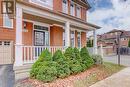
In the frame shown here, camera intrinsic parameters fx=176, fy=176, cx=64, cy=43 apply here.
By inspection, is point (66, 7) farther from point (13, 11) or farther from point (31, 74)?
point (31, 74)

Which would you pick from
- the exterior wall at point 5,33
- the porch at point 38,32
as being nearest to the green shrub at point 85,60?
the porch at point 38,32

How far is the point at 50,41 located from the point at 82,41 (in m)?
6.15

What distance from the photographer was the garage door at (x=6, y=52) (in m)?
17.0

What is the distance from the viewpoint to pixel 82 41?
21.2 metres

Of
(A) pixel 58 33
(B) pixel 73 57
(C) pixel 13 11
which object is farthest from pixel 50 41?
(C) pixel 13 11

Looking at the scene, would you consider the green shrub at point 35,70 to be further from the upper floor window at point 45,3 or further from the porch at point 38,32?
the upper floor window at point 45,3

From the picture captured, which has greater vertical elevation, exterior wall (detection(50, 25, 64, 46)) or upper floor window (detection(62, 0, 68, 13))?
upper floor window (detection(62, 0, 68, 13))

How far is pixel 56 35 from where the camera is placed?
16.4m

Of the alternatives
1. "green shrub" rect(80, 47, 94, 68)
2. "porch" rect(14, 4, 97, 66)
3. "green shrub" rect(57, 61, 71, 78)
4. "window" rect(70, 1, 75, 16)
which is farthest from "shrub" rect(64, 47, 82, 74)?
"window" rect(70, 1, 75, 16)

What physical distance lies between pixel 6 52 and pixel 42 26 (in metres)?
5.13

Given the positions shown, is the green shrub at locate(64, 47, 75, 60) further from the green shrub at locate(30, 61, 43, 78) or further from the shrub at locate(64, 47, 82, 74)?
the green shrub at locate(30, 61, 43, 78)

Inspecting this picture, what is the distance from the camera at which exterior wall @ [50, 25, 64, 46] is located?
52.7 ft

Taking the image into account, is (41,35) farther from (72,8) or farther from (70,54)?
(72,8)

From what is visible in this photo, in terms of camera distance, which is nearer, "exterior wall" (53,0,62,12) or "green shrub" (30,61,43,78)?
"green shrub" (30,61,43,78)
